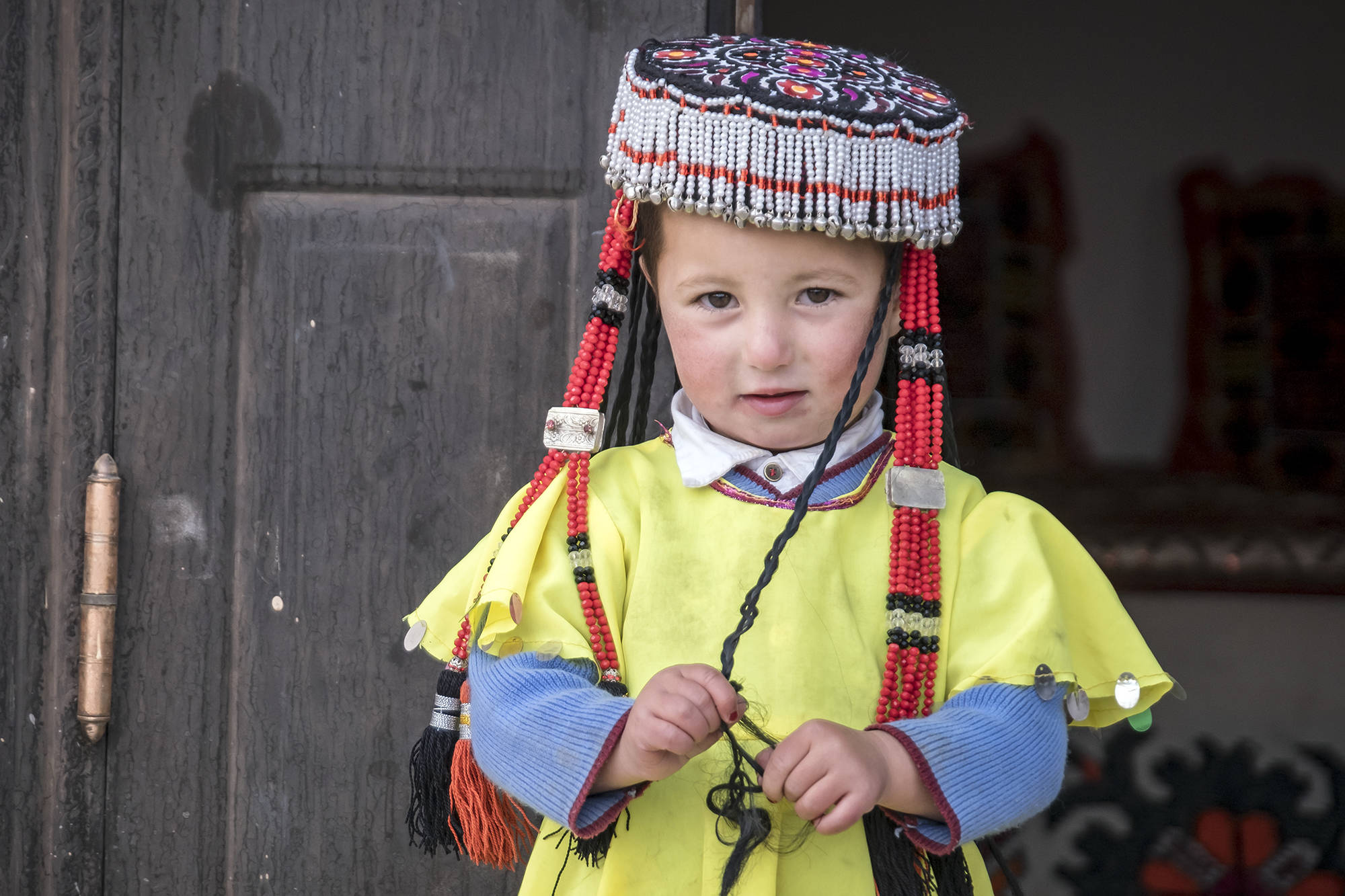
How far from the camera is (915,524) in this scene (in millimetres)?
1056

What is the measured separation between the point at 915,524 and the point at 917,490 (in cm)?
3

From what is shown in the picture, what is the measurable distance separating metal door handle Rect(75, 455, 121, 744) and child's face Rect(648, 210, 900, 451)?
85 cm

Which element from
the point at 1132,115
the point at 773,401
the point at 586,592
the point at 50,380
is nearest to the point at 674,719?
the point at 586,592

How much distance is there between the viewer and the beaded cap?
0.97 meters

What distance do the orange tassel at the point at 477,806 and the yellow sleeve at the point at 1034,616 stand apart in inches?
17.3

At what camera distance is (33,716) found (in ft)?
5.02

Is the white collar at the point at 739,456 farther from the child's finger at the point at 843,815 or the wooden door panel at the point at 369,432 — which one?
the wooden door panel at the point at 369,432

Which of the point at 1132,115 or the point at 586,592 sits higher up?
the point at 1132,115

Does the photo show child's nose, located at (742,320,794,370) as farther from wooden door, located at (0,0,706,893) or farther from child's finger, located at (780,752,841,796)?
wooden door, located at (0,0,706,893)

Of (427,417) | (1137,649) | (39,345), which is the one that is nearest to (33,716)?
(39,345)

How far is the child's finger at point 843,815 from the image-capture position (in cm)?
86

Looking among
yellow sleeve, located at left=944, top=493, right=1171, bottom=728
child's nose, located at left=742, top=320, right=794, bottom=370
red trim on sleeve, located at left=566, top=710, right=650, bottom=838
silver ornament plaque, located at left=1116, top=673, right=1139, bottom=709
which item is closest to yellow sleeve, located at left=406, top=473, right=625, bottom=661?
red trim on sleeve, located at left=566, top=710, right=650, bottom=838

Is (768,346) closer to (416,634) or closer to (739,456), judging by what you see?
(739,456)

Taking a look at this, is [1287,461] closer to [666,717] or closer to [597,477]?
[597,477]
